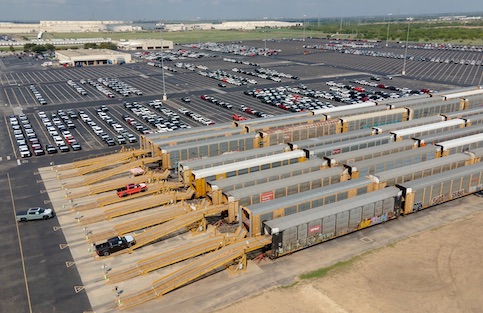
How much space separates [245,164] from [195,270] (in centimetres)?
2197

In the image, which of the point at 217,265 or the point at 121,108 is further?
the point at 121,108

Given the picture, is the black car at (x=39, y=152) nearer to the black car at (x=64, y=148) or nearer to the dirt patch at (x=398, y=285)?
the black car at (x=64, y=148)

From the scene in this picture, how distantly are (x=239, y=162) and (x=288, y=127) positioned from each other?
20.6m

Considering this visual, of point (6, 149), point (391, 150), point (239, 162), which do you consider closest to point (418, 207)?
point (391, 150)

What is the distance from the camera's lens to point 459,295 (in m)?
35.8

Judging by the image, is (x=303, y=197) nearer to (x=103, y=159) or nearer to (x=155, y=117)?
(x=103, y=159)

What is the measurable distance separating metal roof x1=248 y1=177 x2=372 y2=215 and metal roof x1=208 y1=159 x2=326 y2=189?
706cm

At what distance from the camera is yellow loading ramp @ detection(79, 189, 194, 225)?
166 ft

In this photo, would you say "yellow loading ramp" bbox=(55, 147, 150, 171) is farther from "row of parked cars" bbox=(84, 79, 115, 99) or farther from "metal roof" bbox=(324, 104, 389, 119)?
"row of parked cars" bbox=(84, 79, 115, 99)

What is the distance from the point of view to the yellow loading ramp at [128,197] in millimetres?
53978

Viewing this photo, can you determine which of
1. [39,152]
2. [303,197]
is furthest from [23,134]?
[303,197]

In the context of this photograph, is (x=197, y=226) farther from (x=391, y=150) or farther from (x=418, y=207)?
(x=391, y=150)

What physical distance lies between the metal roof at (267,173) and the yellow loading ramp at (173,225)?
4.11 meters

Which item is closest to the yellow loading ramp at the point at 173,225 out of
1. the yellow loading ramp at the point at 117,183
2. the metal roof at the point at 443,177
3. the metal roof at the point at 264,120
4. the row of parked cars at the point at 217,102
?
the yellow loading ramp at the point at 117,183
